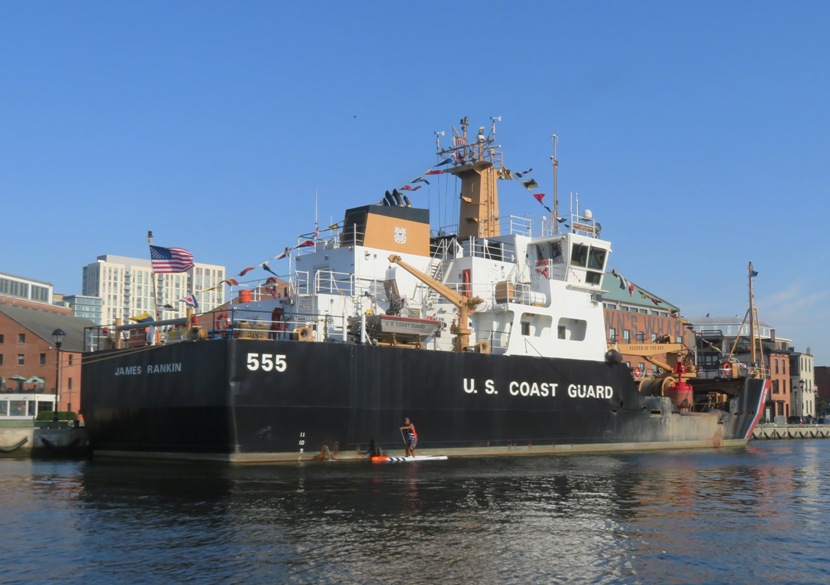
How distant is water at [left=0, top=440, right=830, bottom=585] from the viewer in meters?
11.7

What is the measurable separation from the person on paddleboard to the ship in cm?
41

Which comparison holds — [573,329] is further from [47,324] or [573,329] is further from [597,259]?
[47,324]

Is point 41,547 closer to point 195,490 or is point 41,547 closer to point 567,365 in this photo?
point 195,490

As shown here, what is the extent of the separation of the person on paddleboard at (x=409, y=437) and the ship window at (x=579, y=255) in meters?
10.4

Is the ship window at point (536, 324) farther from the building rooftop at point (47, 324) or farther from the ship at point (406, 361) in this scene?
the building rooftop at point (47, 324)

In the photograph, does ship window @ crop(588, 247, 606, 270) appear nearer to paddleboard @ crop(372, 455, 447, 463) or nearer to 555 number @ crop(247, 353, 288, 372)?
paddleboard @ crop(372, 455, 447, 463)

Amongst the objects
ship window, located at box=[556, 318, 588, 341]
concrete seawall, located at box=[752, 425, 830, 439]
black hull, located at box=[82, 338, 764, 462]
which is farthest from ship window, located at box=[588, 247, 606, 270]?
concrete seawall, located at box=[752, 425, 830, 439]

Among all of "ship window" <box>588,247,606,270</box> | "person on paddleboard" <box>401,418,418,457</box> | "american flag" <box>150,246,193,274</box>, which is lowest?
"person on paddleboard" <box>401,418,418,457</box>

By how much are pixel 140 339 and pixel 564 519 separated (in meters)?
16.2

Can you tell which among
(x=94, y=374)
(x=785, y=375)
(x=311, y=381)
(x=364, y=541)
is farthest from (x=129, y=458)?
(x=785, y=375)

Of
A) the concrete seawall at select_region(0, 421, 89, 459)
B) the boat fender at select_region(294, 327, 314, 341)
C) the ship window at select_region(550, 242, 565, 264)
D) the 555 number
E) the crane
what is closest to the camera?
the 555 number

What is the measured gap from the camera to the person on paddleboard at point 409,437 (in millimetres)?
25281

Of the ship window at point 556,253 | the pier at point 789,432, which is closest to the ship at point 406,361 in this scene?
the ship window at point 556,253

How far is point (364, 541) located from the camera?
13367 millimetres
